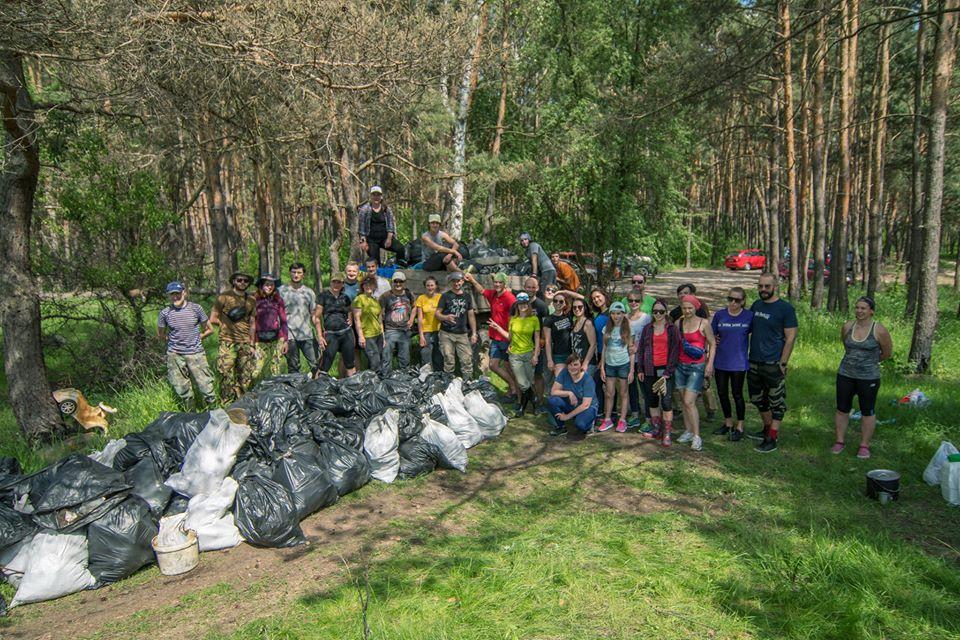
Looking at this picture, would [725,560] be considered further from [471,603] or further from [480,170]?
A: [480,170]

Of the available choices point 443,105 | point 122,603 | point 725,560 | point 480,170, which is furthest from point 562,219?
point 122,603

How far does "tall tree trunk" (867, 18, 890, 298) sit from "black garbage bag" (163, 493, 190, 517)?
13.5 metres

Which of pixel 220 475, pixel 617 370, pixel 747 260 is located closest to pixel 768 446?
pixel 617 370

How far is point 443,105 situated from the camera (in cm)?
1648

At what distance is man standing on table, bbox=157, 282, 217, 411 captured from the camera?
661 centimetres

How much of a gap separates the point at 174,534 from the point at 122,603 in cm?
51

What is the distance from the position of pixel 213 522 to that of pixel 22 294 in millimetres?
3946

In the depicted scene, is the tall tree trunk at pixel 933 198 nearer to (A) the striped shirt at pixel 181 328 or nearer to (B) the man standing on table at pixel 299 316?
(B) the man standing on table at pixel 299 316

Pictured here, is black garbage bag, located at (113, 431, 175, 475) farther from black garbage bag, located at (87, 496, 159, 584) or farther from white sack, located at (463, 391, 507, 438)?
white sack, located at (463, 391, 507, 438)

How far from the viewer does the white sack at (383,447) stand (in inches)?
217

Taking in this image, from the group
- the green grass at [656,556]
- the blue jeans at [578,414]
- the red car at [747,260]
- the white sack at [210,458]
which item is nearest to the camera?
the green grass at [656,556]

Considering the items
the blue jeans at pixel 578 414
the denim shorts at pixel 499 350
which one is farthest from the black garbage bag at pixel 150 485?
the denim shorts at pixel 499 350

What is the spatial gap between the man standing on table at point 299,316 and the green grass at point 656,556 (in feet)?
8.51

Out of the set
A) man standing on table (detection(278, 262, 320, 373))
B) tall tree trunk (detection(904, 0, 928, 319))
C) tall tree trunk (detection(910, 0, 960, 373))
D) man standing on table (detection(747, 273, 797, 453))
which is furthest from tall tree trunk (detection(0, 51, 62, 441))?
tall tree trunk (detection(904, 0, 928, 319))
